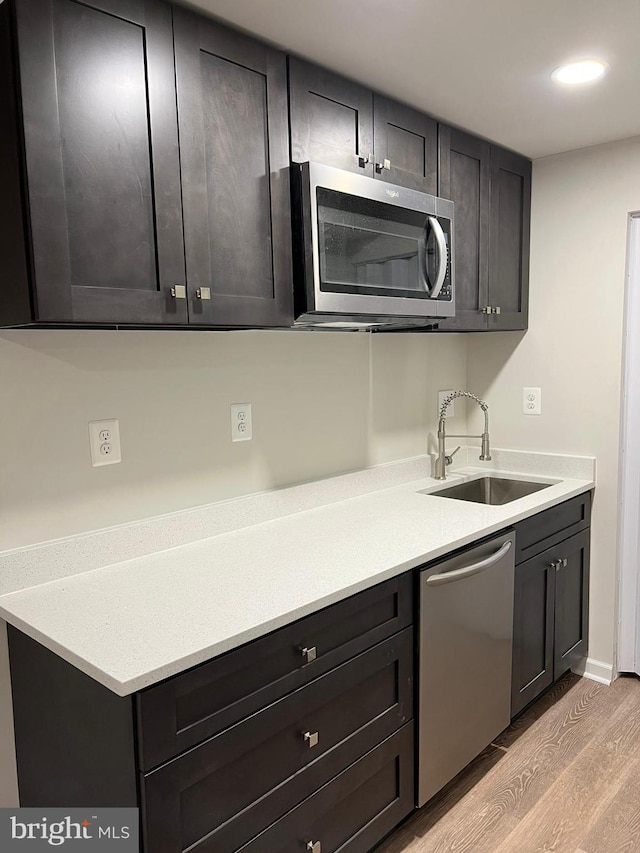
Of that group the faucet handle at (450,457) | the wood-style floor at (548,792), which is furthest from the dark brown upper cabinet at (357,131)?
the wood-style floor at (548,792)

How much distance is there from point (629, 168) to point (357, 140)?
1.27 metres

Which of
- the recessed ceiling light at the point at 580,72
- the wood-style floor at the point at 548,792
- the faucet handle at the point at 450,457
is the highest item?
the recessed ceiling light at the point at 580,72

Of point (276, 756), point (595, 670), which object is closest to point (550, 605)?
point (595, 670)

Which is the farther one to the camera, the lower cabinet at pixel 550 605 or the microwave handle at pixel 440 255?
the lower cabinet at pixel 550 605

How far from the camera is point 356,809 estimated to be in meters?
1.66

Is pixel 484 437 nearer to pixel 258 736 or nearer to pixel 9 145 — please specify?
pixel 258 736

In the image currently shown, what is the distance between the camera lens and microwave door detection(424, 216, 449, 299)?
2.06 meters

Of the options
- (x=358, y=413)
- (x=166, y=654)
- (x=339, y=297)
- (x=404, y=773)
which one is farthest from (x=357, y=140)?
(x=404, y=773)

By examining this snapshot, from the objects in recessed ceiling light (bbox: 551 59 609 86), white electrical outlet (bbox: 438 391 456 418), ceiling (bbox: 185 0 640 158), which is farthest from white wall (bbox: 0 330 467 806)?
recessed ceiling light (bbox: 551 59 609 86)

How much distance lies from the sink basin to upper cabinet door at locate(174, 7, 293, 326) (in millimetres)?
1348

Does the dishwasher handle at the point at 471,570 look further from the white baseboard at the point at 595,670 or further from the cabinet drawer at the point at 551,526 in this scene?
the white baseboard at the point at 595,670

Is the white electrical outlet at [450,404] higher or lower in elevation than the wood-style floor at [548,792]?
higher

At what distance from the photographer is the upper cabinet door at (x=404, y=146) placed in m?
2.02

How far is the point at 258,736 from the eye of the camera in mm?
1372
